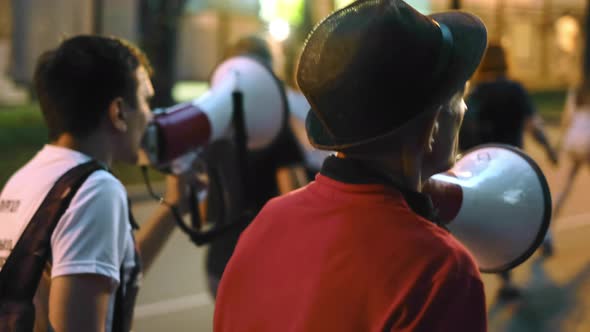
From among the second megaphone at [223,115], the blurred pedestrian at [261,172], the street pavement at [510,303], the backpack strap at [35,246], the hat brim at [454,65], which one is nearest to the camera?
the hat brim at [454,65]

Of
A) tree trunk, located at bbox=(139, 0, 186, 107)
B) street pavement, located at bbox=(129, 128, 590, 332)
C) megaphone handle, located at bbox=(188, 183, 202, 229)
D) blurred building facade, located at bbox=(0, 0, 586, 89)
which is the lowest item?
blurred building facade, located at bbox=(0, 0, 586, 89)

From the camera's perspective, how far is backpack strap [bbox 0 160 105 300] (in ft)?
6.12

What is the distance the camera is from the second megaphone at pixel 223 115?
2.62 m

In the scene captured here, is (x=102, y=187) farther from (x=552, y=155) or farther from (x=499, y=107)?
(x=552, y=155)

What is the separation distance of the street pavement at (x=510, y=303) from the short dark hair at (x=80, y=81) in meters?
2.77

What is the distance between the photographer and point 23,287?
1.86m

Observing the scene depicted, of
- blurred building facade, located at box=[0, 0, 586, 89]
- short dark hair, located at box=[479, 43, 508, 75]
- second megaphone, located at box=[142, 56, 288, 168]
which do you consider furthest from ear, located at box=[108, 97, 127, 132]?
short dark hair, located at box=[479, 43, 508, 75]

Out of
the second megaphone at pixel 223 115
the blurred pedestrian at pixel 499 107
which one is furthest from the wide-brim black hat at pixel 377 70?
the blurred pedestrian at pixel 499 107

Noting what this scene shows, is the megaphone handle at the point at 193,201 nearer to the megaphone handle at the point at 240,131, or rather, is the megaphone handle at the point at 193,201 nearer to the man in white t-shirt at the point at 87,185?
the megaphone handle at the point at 240,131

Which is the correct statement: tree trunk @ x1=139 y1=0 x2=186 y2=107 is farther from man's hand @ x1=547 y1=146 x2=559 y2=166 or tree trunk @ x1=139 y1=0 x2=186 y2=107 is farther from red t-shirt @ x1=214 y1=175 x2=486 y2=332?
red t-shirt @ x1=214 y1=175 x2=486 y2=332

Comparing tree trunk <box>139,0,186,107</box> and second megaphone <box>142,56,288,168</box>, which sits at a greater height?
second megaphone <box>142,56,288,168</box>

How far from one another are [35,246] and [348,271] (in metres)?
0.87

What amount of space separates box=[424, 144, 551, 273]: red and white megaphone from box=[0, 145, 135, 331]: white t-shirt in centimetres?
72

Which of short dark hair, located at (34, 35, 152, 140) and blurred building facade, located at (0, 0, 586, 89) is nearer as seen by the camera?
short dark hair, located at (34, 35, 152, 140)
